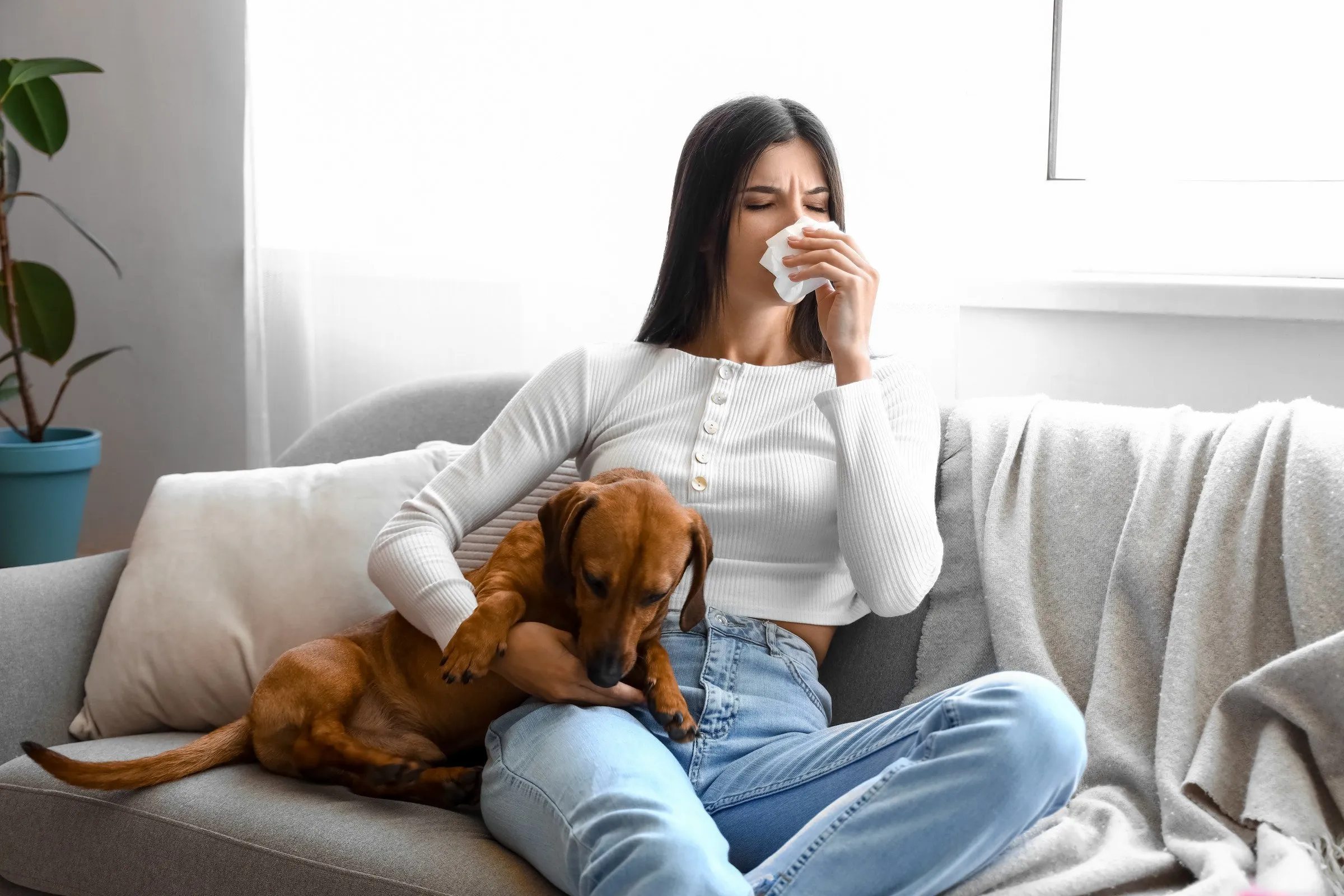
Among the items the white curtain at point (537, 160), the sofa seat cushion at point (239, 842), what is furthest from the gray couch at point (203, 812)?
the white curtain at point (537, 160)

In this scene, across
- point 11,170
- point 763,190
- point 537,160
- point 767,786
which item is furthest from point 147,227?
point 767,786

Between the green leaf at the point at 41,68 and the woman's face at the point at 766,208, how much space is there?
6.59ft

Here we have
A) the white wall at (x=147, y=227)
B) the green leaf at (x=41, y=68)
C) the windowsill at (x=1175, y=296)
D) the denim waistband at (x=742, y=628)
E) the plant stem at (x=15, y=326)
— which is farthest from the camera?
the white wall at (x=147, y=227)

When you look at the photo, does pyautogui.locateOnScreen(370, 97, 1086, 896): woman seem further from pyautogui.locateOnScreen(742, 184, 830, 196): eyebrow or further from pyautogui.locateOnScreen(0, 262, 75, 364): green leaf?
pyautogui.locateOnScreen(0, 262, 75, 364): green leaf

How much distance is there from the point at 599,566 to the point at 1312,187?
5.52 ft

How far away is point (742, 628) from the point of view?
5.08 ft

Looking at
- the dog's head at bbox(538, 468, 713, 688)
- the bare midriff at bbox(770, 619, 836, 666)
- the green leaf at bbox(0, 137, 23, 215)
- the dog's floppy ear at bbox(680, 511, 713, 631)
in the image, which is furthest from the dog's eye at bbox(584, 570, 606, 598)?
the green leaf at bbox(0, 137, 23, 215)

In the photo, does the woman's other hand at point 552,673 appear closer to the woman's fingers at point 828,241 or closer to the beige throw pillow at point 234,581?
the beige throw pillow at point 234,581

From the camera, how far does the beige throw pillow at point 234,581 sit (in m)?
1.85

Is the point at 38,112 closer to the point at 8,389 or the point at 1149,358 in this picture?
the point at 8,389

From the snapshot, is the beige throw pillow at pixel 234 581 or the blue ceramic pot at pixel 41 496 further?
the blue ceramic pot at pixel 41 496

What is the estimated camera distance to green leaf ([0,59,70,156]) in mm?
3016

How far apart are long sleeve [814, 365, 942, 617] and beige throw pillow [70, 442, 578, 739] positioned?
60cm

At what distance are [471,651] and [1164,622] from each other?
0.91 m
